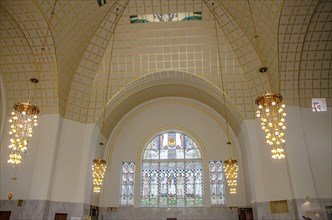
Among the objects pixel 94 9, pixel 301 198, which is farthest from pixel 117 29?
pixel 301 198

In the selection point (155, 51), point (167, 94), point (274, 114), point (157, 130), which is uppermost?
point (155, 51)

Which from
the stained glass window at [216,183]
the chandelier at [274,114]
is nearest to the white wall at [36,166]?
the stained glass window at [216,183]

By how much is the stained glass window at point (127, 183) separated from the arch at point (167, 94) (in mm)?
2265

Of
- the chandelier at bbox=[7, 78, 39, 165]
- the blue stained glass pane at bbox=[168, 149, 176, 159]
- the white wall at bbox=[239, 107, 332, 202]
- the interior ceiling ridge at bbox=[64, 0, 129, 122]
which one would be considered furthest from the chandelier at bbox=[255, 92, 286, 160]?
the blue stained glass pane at bbox=[168, 149, 176, 159]

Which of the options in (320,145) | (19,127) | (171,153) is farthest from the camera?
(171,153)

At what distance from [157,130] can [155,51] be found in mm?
5207

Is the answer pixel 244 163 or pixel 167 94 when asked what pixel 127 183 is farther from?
pixel 244 163

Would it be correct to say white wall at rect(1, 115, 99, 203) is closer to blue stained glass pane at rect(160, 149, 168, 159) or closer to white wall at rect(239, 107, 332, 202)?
blue stained glass pane at rect(160, 149, 168, 159)

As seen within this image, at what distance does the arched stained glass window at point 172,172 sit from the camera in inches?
598

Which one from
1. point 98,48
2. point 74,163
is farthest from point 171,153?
point 98,48

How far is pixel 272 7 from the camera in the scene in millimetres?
10219

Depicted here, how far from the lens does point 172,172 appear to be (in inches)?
623

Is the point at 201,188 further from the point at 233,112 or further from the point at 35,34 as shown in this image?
the point at 35,34

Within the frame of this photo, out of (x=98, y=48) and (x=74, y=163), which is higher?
(x=98, y=48)
